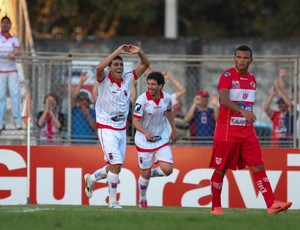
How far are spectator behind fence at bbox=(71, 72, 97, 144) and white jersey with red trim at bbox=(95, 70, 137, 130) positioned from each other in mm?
3618

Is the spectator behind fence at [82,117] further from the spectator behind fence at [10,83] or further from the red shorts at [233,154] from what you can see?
the red shorts at [233,154]

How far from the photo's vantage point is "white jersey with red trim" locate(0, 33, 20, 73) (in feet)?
71.2

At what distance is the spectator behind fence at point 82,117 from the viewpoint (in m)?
22.0

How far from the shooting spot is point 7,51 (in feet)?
70.9

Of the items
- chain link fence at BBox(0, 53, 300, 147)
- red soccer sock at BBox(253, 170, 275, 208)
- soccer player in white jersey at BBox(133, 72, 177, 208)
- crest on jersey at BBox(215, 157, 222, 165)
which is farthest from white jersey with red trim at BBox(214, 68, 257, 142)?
chain link fence at BBox(0, 53, 300, 147)

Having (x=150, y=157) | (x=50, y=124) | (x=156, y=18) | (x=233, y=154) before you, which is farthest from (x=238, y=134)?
(x=156, y=18)

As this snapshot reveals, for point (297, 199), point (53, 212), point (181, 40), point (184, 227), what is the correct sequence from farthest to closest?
point (181, 40)
point (297, 199)
point (53, 212)
point (184, 227)

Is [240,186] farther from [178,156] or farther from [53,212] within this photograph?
[53,212]

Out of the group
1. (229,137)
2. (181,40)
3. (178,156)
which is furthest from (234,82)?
(181,40)

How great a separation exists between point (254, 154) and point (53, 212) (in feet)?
9.77

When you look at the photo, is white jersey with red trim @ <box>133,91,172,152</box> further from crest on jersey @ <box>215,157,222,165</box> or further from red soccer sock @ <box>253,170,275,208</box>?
red soccer sock @ <box>253,170,275,208</box>

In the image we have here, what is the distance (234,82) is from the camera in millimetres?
16344

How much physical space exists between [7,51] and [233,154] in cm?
659

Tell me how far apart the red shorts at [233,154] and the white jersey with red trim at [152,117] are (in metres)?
2.59
